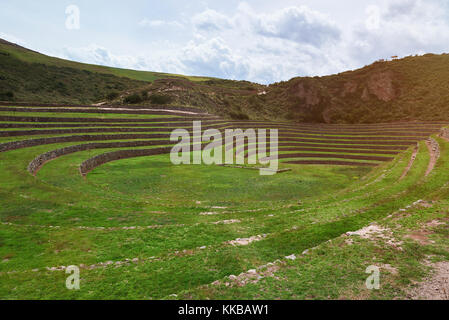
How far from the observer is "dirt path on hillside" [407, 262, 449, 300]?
496 cm

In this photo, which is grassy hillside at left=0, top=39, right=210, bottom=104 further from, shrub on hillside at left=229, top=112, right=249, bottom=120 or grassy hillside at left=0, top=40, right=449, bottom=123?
shrub on hillside at left=229, top=112, right=249, bottom=120

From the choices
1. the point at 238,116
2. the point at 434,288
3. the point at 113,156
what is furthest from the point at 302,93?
the point at 434,288

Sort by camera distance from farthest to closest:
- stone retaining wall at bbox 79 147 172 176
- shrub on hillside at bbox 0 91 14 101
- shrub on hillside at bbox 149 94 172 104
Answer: shrub on hillside at bbox 149 94 172 104 < shrub on hillside at bbox 0 91 14 101 < stone retaining wall at bbox 79 147 172 176

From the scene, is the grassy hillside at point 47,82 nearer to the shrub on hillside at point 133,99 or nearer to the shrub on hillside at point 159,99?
the shrub on hillside at point 133,99

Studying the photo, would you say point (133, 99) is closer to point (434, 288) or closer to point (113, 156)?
point (113, 156)

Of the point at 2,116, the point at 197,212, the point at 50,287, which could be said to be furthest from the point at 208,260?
the point at 2,116

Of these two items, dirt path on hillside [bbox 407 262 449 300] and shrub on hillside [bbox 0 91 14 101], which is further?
shrub on hillside [bbox 0 91 14 101]

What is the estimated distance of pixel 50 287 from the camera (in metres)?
5.72

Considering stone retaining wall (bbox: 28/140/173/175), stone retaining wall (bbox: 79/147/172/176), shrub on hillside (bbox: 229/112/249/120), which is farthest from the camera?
shrub on hillside (bbox: 229/112/249/120)

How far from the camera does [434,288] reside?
517cm

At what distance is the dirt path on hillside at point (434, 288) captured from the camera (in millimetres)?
4961

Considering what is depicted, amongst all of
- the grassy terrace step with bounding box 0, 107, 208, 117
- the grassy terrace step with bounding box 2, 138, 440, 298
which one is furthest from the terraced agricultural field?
the grassy terrace step with bounding box 0, 107, 208, 117
